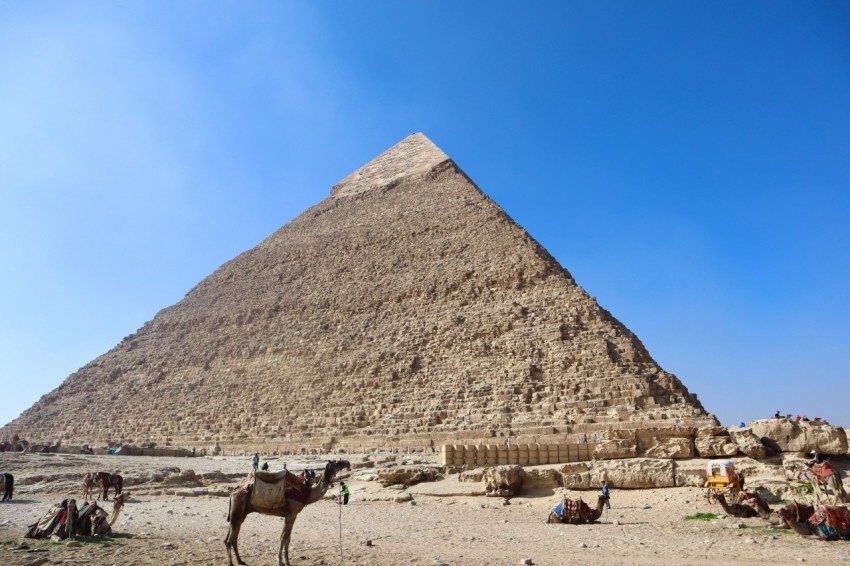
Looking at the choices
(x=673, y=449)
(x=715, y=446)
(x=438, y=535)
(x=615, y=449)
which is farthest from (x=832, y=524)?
(x=615, y=449)

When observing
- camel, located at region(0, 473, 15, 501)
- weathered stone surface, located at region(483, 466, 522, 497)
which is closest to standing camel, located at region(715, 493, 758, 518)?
weathered stone surface, located at region(483, 466, 522, 497)

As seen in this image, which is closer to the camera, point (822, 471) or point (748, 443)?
point (822, 471)

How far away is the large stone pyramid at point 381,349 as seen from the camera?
17.2m

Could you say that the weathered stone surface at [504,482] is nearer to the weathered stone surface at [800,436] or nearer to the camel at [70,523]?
the weathered stone surface at [800,436]

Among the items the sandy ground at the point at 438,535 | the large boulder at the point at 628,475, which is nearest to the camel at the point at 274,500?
the sandy ground at the point at 438,535

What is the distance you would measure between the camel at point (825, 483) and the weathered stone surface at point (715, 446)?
6.81 ft

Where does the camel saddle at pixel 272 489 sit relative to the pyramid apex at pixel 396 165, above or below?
below

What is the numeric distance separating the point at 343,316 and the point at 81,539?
21.8 metres

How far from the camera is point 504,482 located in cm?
779

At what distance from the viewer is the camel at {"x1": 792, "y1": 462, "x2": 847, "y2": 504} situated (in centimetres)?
563

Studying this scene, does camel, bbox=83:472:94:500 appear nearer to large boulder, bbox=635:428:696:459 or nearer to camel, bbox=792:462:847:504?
large boulder, bbox=635:428:696:459

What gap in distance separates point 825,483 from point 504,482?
11.5 ft

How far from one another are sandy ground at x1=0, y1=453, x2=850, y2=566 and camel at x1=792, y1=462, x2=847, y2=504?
2.17 ft

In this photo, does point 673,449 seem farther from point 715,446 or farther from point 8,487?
point 8,487
